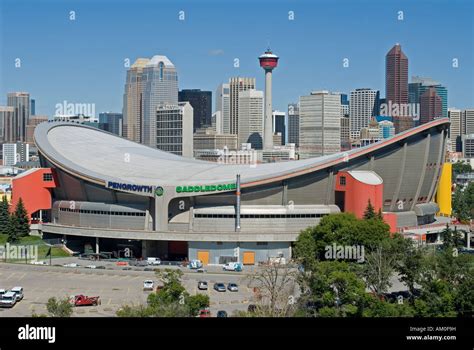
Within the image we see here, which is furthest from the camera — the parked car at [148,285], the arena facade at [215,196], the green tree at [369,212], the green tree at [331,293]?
the green tree at [369,212]

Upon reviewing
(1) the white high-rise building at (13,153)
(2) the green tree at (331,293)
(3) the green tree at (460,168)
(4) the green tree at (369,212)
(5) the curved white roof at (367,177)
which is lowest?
(2) the green tree at (331,293)

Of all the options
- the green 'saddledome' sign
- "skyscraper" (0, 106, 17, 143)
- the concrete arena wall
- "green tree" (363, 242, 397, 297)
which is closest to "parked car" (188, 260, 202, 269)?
the concrete arena wall

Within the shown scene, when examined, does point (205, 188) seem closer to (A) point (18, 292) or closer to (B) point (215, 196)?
(B) point (215, 196)

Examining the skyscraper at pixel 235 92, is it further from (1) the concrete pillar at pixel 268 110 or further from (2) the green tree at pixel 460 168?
(2) the green tree at pixel 460 168

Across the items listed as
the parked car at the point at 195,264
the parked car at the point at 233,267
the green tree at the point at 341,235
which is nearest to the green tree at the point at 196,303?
the green tree at the point at 341,235
